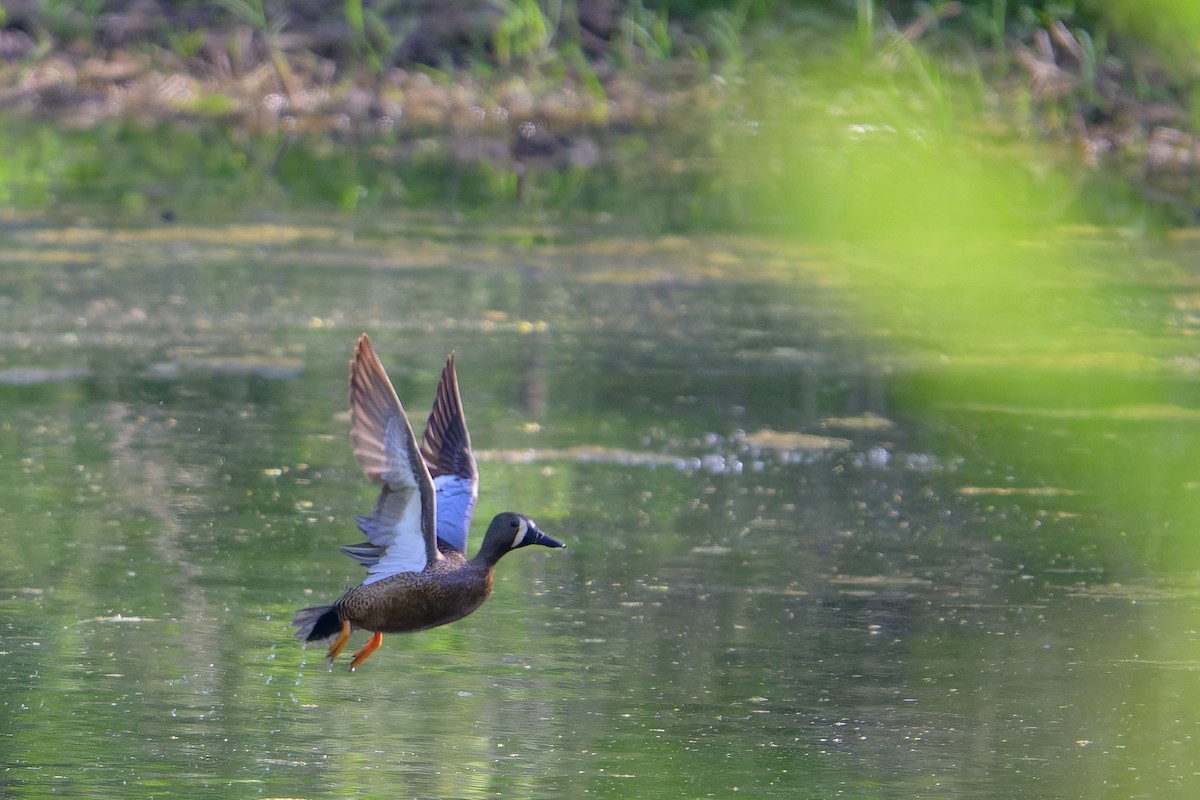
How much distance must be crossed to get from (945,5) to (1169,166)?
6.51ft

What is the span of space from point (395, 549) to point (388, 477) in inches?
8.9

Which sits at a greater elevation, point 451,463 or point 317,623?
point 451,463

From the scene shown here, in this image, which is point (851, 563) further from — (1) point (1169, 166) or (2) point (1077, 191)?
(1) point (1169, 166)

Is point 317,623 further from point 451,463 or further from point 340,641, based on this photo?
point 451,463

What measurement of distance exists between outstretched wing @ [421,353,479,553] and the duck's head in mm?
204

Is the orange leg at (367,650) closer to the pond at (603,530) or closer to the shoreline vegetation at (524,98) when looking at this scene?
the pond at (603,530)

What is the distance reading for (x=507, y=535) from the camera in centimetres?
545

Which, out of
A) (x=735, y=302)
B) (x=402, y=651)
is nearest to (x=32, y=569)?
(x=402, y=651)

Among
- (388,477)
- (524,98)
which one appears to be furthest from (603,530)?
(524,98)

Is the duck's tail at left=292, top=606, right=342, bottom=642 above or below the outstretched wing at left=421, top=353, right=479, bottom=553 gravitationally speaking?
below

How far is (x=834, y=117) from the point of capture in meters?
15.9

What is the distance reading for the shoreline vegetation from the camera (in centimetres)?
1389

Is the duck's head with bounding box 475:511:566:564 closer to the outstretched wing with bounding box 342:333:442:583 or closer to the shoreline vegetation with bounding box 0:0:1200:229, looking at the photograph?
the outstretched wing with bounding box 342:333:442:583

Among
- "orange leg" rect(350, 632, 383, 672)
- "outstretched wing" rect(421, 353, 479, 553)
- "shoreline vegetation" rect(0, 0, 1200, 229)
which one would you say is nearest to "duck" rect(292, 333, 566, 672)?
"orange leg" rect(350, 632, 383, 672)
